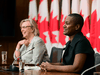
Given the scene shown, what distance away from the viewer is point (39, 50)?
2352 millimetres

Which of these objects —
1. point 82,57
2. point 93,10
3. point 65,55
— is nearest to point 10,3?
point 93,10

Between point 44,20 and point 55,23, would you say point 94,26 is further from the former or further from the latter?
point 44,20

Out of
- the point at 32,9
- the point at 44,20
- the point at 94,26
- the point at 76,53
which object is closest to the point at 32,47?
the point at 76,53

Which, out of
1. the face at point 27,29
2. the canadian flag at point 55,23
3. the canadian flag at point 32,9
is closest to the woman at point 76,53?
the face at point 27,29

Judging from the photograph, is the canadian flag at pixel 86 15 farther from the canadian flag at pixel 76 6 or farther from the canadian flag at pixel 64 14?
the canadian flag at pixel 64 14

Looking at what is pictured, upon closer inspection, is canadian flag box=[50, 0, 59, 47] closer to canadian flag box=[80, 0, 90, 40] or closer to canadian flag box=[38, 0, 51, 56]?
canadian flag box=[38, 0, 51, 56]

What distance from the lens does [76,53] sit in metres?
1.67

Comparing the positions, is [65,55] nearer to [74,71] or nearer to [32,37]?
[74,71]

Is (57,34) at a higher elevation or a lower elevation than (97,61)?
higher

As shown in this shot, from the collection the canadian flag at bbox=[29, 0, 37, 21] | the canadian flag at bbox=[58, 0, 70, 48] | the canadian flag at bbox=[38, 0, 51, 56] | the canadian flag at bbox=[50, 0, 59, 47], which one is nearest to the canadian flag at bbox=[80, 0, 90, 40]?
the canadian flag at bbox=[58, 0, 70, 48]

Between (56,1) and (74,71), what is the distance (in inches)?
90.3

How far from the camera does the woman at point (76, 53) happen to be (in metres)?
1.61

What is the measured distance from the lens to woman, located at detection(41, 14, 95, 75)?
1.61 metres

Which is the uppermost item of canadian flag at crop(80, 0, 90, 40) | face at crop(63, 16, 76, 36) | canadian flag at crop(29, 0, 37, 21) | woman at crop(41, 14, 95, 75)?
canadian flag at crop(29, 0, 37, 21)
